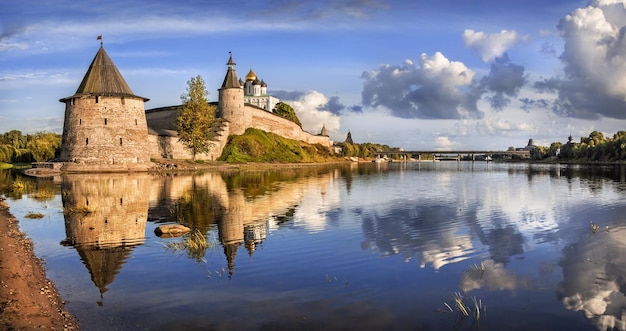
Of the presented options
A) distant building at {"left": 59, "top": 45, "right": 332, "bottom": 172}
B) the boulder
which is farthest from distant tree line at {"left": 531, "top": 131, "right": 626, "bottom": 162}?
the boulder

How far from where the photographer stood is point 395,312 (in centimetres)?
823

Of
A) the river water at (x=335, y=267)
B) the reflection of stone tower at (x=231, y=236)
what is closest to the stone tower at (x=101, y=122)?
the river water at (x=335, y=267)

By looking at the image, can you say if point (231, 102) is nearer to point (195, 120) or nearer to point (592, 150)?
point (195, 120)

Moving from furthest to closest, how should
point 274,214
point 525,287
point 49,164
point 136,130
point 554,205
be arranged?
point 136,130 → point 49,164 → point 554,205 → point 274,214 → point 525,287

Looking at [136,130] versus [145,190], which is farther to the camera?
[136,130]

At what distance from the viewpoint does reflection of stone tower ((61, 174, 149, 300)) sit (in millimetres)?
11320

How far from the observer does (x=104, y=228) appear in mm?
15930

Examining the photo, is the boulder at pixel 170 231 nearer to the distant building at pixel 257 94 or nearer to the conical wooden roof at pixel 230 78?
the conical wooden roof at pixel 230 78

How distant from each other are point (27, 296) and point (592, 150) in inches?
5424

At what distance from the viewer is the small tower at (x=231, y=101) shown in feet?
273

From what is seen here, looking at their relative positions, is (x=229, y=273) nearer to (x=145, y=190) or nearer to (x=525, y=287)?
(x=525, y=287)

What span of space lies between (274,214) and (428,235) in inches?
280

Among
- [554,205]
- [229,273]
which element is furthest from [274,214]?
[554,205]

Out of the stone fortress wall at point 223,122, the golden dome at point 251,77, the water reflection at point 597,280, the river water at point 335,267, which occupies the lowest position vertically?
the water reflection at point 597,280
